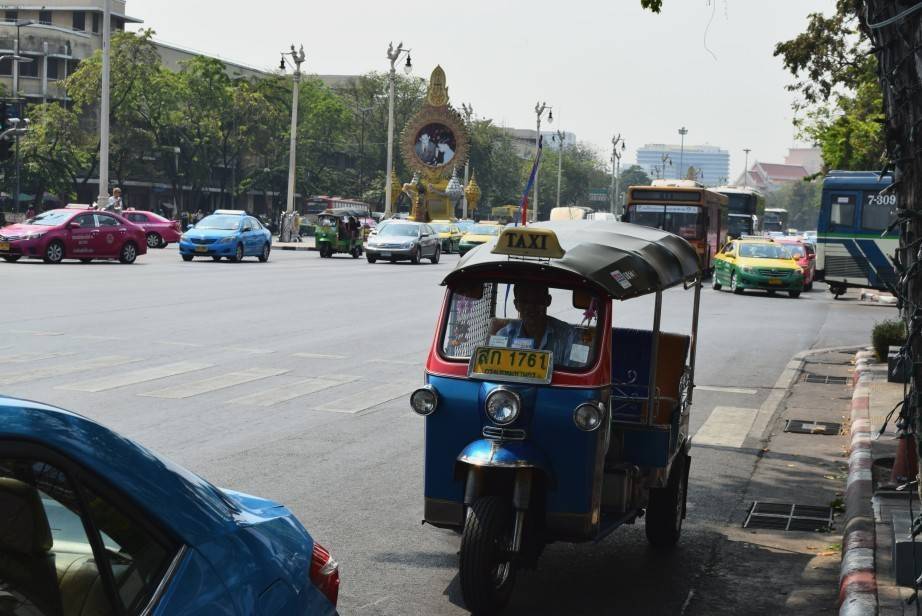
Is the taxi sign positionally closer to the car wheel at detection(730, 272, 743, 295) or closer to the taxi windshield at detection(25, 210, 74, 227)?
the taxi windshield at detection(25, 210, 74, 227)

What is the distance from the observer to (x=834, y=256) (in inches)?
1336

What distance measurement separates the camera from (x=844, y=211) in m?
33.6

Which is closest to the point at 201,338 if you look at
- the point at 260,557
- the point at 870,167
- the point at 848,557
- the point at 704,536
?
the point at 704,536

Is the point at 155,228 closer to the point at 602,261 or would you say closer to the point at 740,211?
the point at 740,211

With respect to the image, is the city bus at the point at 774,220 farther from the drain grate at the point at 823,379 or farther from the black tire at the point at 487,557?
the black tire at the point at 487,557

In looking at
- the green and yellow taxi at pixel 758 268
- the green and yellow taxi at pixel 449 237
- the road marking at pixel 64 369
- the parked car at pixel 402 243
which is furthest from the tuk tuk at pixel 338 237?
the road marking at pixel 64 369

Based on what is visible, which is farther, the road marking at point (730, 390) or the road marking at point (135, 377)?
the road marking at point (730, 390)

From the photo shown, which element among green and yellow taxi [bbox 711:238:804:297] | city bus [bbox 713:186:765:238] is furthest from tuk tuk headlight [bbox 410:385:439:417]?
city bus [bbox 713:186:765:238]

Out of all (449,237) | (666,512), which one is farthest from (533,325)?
(449,237)

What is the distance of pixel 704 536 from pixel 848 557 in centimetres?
126

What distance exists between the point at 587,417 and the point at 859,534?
2.45 m

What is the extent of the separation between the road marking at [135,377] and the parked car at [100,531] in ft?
32.8

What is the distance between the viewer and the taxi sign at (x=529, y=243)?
6734mm

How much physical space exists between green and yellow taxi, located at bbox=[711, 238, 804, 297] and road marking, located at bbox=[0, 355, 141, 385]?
939 inches
